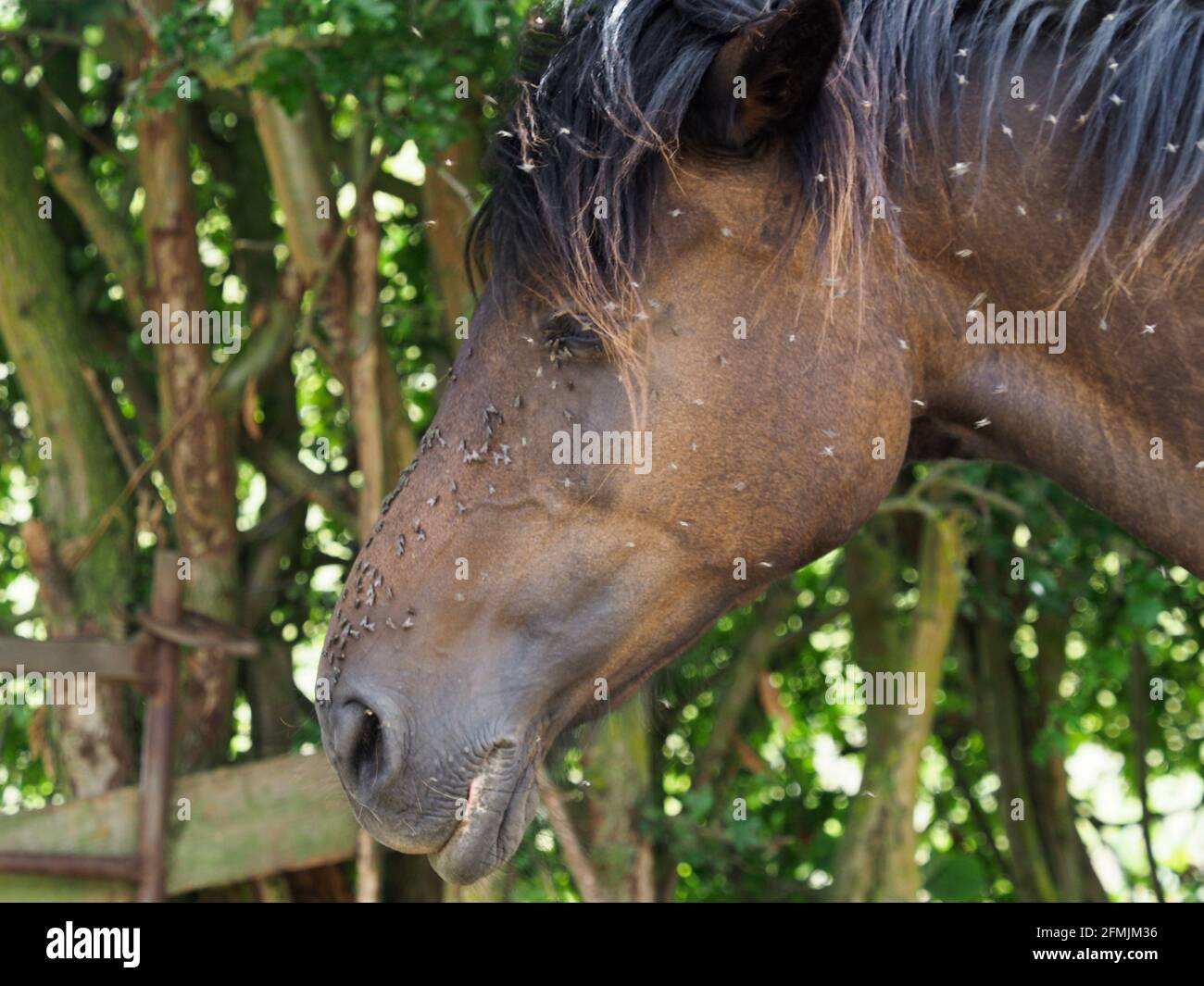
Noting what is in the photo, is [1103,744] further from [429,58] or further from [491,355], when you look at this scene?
[491,355]

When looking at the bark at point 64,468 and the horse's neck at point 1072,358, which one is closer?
the horse's neck at point 1072,358

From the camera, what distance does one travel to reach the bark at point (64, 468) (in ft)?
16.0

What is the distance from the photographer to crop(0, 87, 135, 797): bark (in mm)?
4891

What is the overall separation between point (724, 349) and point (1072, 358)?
1.85 feet

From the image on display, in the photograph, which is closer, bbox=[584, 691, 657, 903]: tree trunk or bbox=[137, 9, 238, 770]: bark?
bbox=[584, 691, 657, 903]: tree trunk

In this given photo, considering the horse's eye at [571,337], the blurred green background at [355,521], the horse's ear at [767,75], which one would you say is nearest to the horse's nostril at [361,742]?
the horse's eye at [571,337]

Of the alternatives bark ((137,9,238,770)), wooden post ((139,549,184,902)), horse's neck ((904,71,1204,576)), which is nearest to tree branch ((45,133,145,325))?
bark ((137,9,238,770))

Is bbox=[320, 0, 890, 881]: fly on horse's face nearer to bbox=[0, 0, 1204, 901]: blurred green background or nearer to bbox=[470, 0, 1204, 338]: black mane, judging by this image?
bbox=[470, 0, 1204, 338]: black mane

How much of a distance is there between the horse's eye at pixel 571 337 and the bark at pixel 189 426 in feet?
10.6

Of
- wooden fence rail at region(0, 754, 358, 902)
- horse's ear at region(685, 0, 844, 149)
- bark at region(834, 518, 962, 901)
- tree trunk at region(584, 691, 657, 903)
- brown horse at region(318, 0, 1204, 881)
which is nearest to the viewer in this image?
horse's ear at region(685, 0, 844, 149)

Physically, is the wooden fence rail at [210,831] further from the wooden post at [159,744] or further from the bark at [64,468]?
the bark at [64,468]

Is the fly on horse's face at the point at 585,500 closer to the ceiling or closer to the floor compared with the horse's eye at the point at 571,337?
closer to the floor

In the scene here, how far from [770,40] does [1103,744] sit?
5390 millimetres
